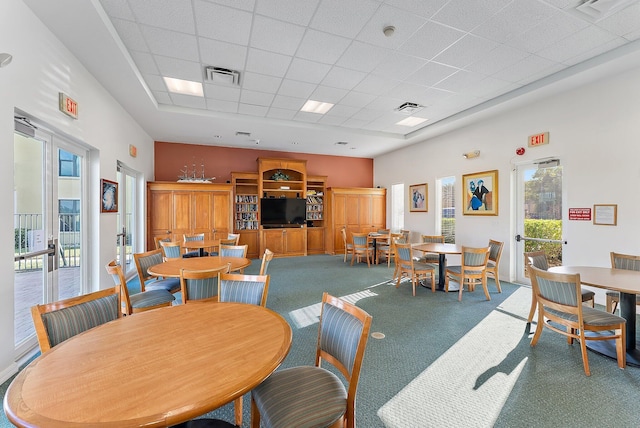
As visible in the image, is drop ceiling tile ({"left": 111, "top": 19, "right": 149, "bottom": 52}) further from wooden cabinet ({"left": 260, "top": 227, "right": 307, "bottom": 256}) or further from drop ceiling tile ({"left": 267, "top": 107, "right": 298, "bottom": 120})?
wooden cabinet ({"left": 260, "top": 227, "right": 307, "bottom": 256})

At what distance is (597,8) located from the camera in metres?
2.75

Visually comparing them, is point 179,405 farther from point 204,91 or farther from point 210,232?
point 210,232

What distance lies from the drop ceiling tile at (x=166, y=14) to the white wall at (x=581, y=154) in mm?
5419

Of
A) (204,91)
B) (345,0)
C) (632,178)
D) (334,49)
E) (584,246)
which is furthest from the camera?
(204,91)

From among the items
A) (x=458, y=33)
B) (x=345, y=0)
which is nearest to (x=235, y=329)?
(x=345, y=0)

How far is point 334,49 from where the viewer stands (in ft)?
11.3

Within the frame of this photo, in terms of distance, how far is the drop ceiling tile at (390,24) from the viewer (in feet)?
9.28

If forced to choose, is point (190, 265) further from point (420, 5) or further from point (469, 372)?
point (420, 5)

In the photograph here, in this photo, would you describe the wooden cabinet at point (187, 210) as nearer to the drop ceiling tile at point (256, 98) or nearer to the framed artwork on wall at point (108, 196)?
the framed artwork on wall at point (108, 196)

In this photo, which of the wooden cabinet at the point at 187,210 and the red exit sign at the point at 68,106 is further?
the wooden cabinet at the point at 187,210

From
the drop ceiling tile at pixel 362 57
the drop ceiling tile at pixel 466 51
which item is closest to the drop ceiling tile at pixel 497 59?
the drop ceiling tile at pixel 466 51

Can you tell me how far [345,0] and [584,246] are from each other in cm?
474

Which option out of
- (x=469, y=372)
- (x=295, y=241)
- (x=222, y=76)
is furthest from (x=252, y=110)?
(x=469, y=372)

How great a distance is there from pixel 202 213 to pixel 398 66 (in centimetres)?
563
